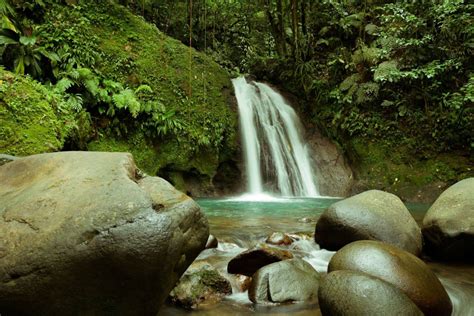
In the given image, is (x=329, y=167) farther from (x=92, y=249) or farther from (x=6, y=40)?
(x=92, y=249)

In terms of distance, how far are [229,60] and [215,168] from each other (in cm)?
792

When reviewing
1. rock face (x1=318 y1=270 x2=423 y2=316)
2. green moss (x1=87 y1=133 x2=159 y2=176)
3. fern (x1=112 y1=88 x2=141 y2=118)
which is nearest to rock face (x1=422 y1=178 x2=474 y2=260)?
rock face (x1=318 y1=270 x2=423 y2=316)

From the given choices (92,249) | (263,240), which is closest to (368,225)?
(263,240)

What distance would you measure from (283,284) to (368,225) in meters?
1.72

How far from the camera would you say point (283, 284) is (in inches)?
139

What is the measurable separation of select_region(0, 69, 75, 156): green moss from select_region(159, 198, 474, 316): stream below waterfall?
3.09 m

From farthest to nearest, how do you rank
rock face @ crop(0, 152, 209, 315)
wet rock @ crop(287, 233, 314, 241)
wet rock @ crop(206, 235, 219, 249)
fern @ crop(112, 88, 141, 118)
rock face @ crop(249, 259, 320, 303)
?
fern @ crop(112, 88, 141, 118)
wet rock @ crop(287, 233, 314, 241)
wet rock @ crop(206, 235, 219, 249)
rock face @ crop(249, 259, 320, 303)
rock face @ crop(0, 152, 209, 315)

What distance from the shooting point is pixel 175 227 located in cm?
264

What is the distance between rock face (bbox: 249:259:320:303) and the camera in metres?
3.46

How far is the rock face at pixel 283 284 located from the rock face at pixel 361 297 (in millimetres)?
458

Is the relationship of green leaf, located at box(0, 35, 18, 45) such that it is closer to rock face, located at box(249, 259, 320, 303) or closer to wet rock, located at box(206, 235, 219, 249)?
wet rock, located at box(206, 235, 219, 249)

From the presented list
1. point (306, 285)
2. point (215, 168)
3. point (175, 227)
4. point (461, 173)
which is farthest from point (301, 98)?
point (175, 227)

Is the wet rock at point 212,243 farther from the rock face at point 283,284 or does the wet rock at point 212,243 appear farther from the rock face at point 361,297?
the rock face at point 361,297

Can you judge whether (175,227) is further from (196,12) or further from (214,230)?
(196,12)
